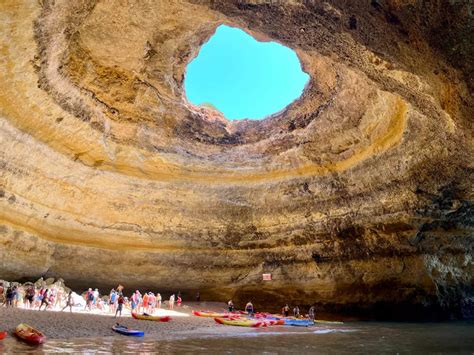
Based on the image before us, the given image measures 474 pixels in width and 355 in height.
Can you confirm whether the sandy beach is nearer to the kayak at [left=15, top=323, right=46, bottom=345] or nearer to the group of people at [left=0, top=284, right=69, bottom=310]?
the kayak at [left=15, top=323, right=46, bottom=345]

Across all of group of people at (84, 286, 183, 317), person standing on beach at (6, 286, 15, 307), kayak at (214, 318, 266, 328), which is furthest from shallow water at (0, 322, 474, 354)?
person standing on beach at (6, 286, 15, 307)

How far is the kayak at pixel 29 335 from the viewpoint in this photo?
8.63 meters

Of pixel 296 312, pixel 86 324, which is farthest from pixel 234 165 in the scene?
pixel 86 324

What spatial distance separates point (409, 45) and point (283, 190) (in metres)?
12.4

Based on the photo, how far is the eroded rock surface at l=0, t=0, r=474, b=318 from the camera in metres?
10.4

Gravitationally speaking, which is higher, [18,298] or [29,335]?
[18,298]

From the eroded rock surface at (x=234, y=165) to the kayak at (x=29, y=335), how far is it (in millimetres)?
7546

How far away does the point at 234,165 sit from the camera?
19.5 meters

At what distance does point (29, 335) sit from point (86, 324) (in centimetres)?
355

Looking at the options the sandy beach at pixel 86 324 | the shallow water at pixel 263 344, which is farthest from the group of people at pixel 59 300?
the shallow water at pixel 263 344

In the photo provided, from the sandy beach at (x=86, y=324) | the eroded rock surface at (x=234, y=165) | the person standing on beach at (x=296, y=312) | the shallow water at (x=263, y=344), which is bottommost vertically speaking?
the shallow water at (x=263, y=344)

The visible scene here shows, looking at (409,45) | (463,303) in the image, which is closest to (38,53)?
(409,45)

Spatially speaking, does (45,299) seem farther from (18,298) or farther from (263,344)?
(263,344)

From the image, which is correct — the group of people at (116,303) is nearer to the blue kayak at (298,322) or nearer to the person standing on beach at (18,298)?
the person standing on beach at (18,298)
